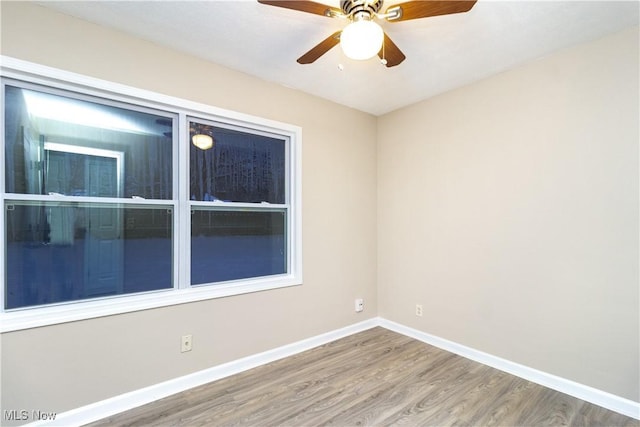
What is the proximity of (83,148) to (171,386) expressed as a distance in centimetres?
181

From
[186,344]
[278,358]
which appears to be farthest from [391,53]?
[278,358]

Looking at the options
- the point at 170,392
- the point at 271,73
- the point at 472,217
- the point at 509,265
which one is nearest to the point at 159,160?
the point at 271,73

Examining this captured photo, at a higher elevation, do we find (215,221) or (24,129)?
(24,129)

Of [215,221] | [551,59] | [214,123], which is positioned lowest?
[215,221]

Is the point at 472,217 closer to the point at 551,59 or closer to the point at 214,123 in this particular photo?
the point at 551,59

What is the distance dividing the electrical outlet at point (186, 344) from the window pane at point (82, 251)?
1.37 ft

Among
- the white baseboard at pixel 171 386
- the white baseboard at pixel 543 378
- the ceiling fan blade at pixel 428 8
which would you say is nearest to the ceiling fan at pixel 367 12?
the ceiling fan blade at pixel 428 8

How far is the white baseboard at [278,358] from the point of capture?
194cm

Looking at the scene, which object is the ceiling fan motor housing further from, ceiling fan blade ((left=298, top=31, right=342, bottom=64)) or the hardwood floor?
the hardwood floor

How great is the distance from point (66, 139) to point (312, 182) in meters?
1.94

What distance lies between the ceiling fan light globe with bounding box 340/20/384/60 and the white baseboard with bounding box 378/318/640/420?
268cm

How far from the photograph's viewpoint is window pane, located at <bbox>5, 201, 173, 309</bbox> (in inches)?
72.4

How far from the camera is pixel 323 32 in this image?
2.05 meters

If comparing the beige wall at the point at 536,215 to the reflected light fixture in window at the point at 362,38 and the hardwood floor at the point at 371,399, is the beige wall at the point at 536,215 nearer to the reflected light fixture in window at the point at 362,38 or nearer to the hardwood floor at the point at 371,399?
the hardwood floor at the point at 371,399
